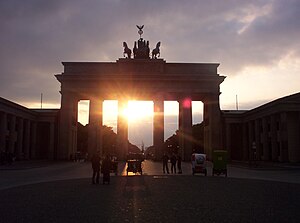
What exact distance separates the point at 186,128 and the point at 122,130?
11461 millimetres

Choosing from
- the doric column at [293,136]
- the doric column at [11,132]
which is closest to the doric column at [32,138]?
the doric column at [11,132]

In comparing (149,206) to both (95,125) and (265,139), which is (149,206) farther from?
(95,125)

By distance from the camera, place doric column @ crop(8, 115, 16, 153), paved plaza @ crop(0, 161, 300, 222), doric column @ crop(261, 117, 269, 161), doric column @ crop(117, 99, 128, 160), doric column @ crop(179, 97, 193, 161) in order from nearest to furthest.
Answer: paved plaza @ crop(0, 161, 300, 222)
doric column @ crop(8, 115, 16, 153)
doric column @ crop(261, 117, 269, 161)
doric column @ crop(179, 97, 193, 161)
doric column @ crop(117, 99, 128, 160)

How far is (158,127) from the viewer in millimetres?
65938

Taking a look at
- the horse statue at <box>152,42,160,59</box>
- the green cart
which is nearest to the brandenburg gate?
the horse statue at <box>152,42,160,59</box>

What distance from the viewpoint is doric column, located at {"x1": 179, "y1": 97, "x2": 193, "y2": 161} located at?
206 ft

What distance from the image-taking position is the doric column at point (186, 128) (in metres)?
62.9

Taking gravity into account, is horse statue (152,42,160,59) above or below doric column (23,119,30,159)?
above

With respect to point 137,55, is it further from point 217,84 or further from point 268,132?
point 268,132

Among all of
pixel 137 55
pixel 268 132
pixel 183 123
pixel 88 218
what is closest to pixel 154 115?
pixel 183 123

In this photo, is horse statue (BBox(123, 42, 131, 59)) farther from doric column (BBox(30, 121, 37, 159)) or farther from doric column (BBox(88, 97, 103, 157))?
doric column (BBox(30, 121, 37, 159))

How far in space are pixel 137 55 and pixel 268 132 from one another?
25668 mm

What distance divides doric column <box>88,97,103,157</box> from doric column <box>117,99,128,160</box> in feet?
11.9

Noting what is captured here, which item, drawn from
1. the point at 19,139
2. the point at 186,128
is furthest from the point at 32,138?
the point at 186,128
